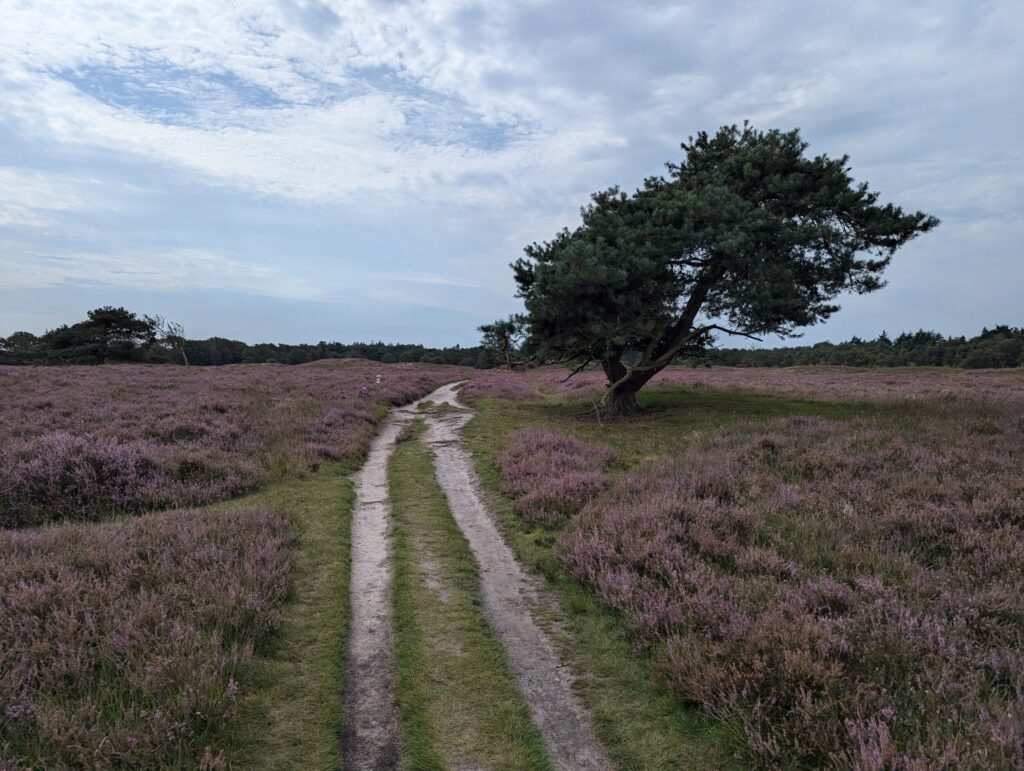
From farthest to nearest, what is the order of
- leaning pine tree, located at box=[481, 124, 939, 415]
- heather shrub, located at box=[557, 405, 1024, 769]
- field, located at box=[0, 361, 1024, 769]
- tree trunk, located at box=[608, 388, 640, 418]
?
tree trunk, located at box=[608, 388, 640, 418] < leaning pine tree, located at box=[481, 124, 939, 415] < field, located at box=[0, 361, 1024, 769] < heather shrub, located at box=[557, 405, 1024, 769]

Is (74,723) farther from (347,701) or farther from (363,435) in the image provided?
(363,435)

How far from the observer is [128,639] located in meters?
5.08

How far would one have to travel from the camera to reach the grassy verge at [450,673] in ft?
14.0

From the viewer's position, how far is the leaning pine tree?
18797mm

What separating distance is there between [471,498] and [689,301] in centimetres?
1561

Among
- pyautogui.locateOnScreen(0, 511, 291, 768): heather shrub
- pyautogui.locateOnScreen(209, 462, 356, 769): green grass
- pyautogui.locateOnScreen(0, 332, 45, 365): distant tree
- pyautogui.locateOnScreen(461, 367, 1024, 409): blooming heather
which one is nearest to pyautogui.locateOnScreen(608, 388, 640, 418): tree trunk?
pyautogui.locateOnScreen(461, 367, 1024, 409): blooming heather

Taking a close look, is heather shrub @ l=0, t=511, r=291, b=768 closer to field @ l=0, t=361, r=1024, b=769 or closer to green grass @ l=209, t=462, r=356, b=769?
field @ l=0, t=361, r=1024, b=769

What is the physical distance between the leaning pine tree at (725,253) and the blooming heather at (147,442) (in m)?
10.00

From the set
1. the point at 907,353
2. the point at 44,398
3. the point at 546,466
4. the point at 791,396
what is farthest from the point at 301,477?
the point at 907,353

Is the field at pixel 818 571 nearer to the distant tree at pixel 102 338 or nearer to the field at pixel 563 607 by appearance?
the field at pixel 563 607

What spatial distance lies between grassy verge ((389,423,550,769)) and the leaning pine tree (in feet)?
44.2

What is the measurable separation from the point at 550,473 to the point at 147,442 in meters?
10.8

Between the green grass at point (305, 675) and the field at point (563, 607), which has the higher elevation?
the field at point (563, 607)

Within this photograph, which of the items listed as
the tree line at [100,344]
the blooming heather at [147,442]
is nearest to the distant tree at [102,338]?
the tree line at [100,344]
